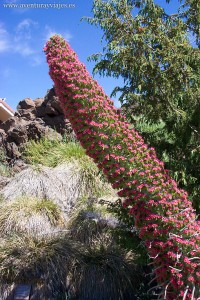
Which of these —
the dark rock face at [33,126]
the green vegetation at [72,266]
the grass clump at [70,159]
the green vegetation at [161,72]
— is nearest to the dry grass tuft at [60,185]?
the grass clump at [70,159]

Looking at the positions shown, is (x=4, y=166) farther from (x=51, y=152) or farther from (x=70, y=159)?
(x=70, y=159)

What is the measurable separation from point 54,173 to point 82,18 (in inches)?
148

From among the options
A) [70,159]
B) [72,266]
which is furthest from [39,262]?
[70,159]

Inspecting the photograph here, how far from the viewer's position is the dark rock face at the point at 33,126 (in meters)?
10.1

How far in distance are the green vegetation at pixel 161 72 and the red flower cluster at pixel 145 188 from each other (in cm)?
67

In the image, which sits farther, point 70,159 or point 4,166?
point 4,166

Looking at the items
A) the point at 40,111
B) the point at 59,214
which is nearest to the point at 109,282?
the point at 59,214

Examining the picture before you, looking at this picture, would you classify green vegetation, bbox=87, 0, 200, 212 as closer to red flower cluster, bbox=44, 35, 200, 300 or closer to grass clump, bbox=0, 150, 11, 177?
red flower cluster, bbox=44, 35, 200, 300

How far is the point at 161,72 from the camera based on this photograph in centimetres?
479

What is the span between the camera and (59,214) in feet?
22.6

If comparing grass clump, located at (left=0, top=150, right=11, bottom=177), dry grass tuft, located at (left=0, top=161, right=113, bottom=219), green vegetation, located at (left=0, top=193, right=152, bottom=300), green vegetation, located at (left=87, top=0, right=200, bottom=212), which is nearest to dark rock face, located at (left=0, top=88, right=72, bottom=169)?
grass clump, located at (left=0, top=150, right=11, bottom=177)

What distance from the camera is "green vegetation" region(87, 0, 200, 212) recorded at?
15.7 feet

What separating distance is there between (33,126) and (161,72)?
19.0 feet

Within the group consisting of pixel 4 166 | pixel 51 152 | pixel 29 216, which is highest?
pixel 51 152
